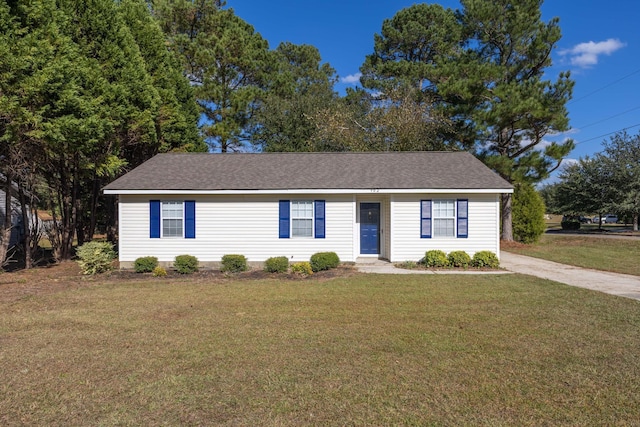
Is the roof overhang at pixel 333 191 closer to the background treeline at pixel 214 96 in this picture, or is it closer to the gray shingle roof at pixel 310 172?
the gray shingle roof at pixel 310 172

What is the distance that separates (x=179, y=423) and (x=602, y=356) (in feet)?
17.8

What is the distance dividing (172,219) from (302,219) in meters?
4.52

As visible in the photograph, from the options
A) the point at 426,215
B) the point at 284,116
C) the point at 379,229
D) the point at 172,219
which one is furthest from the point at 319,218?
the point at 284,116

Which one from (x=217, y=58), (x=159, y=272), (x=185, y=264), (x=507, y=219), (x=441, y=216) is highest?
(x=217, y=58)

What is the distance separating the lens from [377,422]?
3.69m

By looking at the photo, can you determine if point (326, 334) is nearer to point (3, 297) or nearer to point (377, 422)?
point (377, 422)

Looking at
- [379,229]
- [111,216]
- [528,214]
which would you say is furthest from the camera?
[528,214]

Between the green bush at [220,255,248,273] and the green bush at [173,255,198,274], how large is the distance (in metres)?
0.98

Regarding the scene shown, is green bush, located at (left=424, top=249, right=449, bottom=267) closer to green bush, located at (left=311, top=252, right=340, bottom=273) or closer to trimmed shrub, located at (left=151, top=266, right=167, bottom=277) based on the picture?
green bush, located at (left=311, top=252, right=340, bottom=273)

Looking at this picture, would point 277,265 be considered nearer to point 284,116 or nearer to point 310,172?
point 310,172

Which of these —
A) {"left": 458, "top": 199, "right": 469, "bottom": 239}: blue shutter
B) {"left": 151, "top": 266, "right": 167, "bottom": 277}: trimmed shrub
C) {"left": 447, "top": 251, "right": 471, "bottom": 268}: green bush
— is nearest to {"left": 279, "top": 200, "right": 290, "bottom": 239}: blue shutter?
{"left": 151, "top": 266, "right": 167, "bottom": 277}: trimmed shrub

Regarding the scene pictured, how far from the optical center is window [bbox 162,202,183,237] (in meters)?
13.5

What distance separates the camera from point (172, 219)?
44.1 feet

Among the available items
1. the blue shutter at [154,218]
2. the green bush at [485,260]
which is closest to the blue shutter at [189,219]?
the blue shutter at [154,218]
